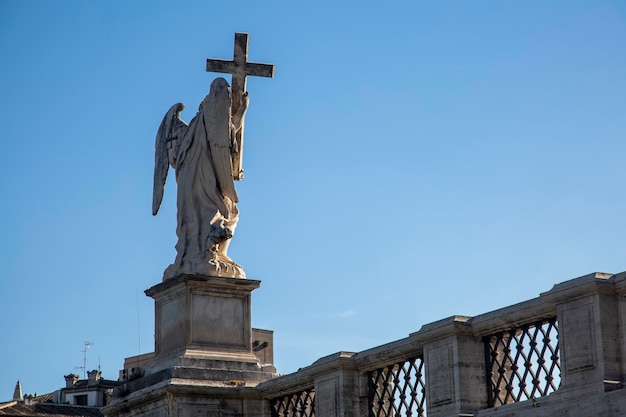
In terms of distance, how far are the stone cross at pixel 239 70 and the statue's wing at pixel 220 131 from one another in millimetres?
228

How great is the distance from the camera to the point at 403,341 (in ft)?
57.7

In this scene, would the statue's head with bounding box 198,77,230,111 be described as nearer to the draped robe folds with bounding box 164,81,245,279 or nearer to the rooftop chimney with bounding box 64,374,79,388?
the draped robe folds with bounding box 164,81,245,279

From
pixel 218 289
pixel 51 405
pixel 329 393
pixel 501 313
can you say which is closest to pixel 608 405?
pixel 501 313

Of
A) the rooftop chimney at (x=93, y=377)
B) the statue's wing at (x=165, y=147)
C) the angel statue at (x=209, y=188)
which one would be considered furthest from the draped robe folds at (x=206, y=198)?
the rooftop chimney at (x=93, y=377)

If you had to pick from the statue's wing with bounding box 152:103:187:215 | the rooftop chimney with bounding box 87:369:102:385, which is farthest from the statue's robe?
the rooftop chimney with bounding box 87:369:102:385

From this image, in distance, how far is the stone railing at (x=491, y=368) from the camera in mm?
14414

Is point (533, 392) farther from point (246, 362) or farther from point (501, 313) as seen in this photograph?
point (246, 362)

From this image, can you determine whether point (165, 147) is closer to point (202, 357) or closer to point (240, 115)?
point (240, 115)

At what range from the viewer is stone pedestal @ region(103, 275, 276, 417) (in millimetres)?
20453

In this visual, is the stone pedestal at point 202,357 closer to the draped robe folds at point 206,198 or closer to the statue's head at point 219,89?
the draped robe folds at point 206,198

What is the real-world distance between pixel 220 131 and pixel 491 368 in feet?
22.4

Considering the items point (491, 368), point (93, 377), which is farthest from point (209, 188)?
point (93, 377)

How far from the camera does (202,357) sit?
20.7 meters

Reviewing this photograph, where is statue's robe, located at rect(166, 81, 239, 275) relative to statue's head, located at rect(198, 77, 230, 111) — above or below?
below
